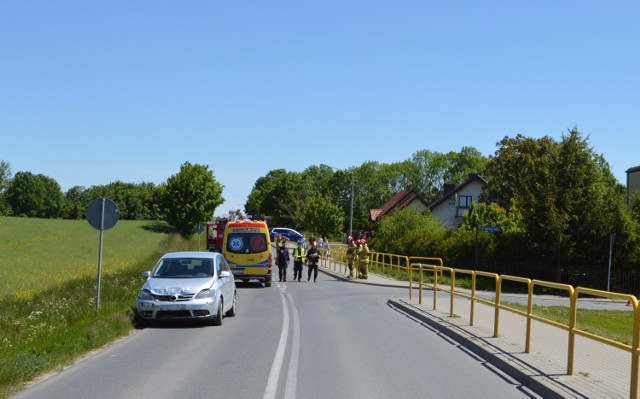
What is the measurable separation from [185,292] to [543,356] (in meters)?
7.08

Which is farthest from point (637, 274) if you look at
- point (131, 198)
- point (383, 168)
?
point (131, 198)

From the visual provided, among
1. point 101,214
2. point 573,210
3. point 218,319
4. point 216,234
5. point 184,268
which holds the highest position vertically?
point 573,210

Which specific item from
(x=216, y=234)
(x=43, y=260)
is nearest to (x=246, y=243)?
(x=43, y=260)

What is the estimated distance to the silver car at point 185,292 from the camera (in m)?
14.2

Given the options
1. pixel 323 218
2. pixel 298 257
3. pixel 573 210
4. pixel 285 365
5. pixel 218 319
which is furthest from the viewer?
pixel 323 218

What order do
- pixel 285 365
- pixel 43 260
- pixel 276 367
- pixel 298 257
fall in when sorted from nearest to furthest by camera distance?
pixel 276 367, pixel 285 365, pixel 298 257, pixel 43 260

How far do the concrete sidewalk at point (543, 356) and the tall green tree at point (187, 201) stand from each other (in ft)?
256

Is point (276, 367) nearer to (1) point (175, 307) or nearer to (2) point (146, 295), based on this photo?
(1) point (175, 307)

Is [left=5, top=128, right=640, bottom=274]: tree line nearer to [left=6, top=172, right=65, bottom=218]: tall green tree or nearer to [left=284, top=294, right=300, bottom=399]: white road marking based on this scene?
[left=6, top=172, right=65, bottom=218]: tall green tree

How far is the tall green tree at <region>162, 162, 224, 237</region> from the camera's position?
92294 millimetres

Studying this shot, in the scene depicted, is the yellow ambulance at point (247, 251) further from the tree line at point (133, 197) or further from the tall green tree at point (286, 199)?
the tall green tree at point (286, 199)

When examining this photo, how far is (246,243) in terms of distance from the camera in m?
26.9

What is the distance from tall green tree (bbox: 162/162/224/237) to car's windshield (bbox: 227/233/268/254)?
2580 inches

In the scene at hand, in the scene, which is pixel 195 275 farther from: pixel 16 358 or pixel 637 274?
pixel 637 274
